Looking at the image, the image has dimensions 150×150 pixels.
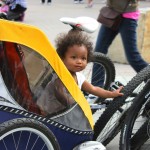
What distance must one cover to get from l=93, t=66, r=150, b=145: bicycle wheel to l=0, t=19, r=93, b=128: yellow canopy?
14.7 inches

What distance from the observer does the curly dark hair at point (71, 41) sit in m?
2.78

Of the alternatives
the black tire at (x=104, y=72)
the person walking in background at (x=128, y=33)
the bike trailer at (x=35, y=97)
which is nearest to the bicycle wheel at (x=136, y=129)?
the bike trailer at (x=35, y=97)

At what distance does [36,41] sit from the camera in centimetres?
230

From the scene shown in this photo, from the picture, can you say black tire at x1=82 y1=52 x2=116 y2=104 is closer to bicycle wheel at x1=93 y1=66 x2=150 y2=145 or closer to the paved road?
bicycle wheel at x1=93 y1=66 x2=150 y2=145

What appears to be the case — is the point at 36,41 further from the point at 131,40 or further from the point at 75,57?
the point at 131,40

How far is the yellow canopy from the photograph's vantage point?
220 cm

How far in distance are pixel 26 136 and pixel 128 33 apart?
1.80 meters

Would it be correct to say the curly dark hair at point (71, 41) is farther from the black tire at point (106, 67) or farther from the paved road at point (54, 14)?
the paved road at point (54, 14)

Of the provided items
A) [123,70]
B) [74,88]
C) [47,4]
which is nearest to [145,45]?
[123,70]

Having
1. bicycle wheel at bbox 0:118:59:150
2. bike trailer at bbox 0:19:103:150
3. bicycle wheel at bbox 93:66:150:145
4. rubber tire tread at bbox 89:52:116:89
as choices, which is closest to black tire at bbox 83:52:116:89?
rubber tire tread at bbox 89:52:116:89

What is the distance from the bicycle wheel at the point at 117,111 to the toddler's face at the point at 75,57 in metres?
0.35

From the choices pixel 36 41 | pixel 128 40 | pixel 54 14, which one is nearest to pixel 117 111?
pixel 36 41

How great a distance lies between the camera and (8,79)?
2.39 metres

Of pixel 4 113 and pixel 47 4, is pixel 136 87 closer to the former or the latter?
pixel 4 113
